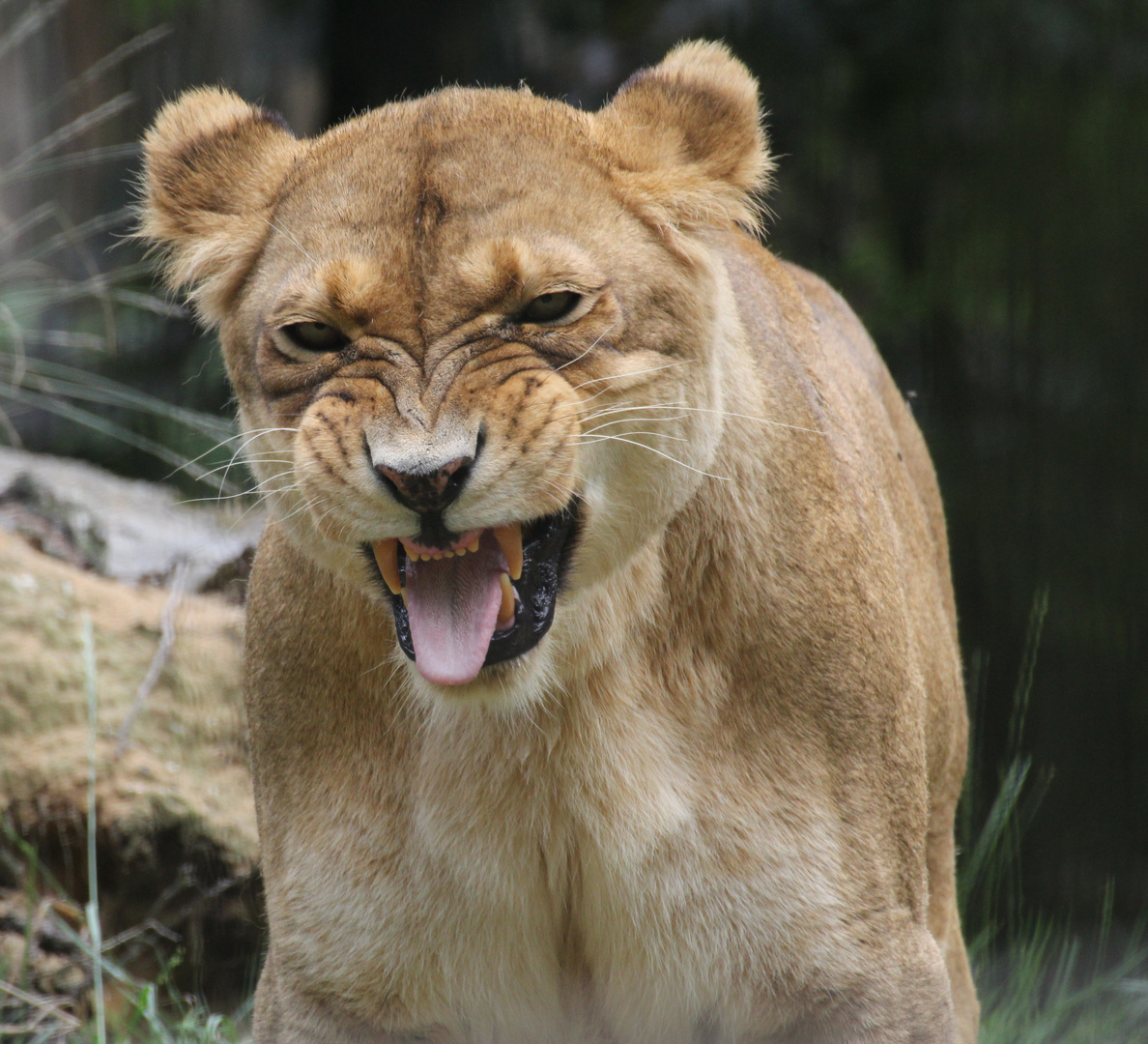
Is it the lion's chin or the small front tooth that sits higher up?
the small front tooth

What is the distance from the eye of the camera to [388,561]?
2.35m

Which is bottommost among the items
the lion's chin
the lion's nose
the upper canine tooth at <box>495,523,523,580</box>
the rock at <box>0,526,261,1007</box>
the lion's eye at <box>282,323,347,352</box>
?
the rock at <box>0,526,261,1007</box>

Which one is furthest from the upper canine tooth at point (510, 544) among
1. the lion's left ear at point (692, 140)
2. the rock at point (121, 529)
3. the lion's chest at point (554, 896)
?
the rock at point (121, 529)

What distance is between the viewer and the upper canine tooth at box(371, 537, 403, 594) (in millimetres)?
2342

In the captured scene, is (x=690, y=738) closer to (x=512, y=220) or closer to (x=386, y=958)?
(x=386, y=958)

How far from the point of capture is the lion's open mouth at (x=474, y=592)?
2.23 m

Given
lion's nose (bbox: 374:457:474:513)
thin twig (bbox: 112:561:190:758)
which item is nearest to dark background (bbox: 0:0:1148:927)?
thin twig (bbox: 112:561:190:758)

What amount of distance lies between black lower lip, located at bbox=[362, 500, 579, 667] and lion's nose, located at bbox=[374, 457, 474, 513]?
231 mm

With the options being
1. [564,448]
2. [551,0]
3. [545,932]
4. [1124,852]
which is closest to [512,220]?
[564,448]

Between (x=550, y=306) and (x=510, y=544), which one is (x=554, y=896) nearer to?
(x=510, y=544)

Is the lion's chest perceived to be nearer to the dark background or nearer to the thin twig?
the thin twig

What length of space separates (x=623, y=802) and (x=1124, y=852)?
4.84 m

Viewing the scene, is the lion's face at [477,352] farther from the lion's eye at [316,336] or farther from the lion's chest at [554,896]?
the lion's chest at [554,896]

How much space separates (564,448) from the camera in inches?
87.4
